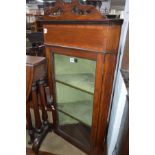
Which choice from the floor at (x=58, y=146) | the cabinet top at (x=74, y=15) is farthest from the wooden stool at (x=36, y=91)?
the cabinet top at (x=74, y=15)

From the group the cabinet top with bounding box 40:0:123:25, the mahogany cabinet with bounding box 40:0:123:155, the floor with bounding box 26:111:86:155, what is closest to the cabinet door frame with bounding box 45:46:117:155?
the mahogany cabinet with bounding box 40:0:123:155

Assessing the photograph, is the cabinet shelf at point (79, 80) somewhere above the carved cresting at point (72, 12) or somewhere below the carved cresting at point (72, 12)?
below

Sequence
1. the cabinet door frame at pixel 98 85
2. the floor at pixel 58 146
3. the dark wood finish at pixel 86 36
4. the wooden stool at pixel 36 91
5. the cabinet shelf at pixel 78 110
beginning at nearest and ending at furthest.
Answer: the dark wood finish at pixel 86 36 → the cabinet door frame at pixel 98 85 → the wooden stool at pixel 36 91 → the cabinet shelf at pixel 78 110 → the floor at pixel 58 146

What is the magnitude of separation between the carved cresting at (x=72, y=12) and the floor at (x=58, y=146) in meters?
1.38

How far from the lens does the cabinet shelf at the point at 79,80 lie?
58.5 inches

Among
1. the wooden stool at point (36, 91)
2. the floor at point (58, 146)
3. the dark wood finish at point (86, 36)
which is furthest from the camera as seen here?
the floor at point (58, 146)

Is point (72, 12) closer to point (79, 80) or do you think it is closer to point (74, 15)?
point (74, 15)

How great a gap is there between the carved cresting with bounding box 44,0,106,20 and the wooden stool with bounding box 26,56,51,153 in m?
0.44

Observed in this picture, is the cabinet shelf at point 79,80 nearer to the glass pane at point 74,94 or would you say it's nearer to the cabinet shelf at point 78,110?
the glass pane at point 74,94

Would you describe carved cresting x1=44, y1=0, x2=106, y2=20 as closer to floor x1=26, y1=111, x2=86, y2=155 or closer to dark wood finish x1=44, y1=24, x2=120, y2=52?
dark wood finish x1=44, y1=24, x2=120, y2=52

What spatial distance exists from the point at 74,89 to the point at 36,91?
0.40 meters

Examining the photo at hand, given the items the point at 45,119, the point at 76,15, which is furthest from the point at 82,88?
the point at 45,119
